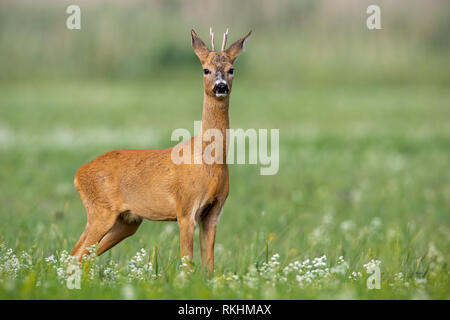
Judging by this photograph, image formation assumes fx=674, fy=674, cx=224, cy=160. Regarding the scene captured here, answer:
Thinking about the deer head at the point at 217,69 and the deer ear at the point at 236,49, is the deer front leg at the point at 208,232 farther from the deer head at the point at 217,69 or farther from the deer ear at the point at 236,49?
the deer ear at the point at 236,49

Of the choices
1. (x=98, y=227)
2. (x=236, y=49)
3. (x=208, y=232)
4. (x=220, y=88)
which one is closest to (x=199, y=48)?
(x=236, y=49)

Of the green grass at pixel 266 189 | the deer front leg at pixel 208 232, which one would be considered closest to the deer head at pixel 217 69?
the deer front leg at pixel 208 232

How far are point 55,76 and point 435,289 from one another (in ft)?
80.4

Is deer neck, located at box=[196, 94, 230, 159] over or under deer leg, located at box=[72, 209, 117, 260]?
over

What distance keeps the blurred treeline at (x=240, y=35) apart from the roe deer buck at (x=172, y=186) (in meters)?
21.3

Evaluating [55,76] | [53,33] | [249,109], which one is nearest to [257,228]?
[249,109]

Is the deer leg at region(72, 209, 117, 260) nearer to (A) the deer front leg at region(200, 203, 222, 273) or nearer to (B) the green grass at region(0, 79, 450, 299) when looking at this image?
(B) the green grass at region(0, 79, 450, 299)

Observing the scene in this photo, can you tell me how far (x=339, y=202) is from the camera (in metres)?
10.3

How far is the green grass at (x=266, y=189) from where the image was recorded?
498 centimetres

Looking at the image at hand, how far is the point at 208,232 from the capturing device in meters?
5.35

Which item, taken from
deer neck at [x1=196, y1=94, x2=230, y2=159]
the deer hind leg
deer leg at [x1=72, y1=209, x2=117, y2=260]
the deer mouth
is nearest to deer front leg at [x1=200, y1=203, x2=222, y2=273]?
deer neck at [x1=196, y1=94, x2=230, y2=159]

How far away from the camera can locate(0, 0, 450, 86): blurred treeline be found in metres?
28.6

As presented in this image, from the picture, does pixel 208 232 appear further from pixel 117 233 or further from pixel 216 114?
pixel 216 114

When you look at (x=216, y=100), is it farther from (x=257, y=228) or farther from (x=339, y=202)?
(x=339, y=202)
